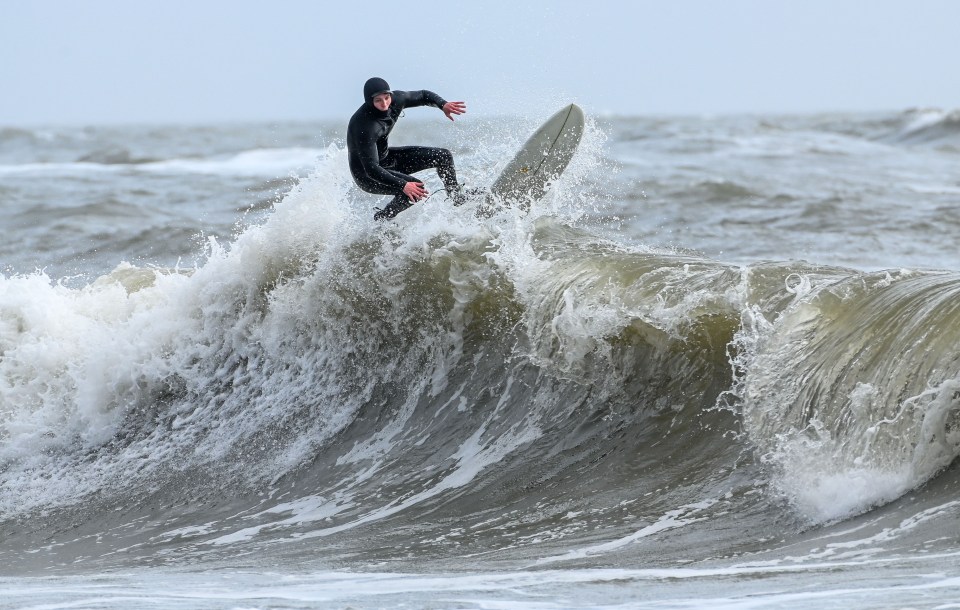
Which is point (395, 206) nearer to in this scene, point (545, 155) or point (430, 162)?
point (430, 162)

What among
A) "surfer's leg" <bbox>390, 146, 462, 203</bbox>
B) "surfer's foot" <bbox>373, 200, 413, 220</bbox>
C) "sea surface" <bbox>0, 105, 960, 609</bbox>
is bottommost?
"sea surface" <bbox>0, 105, 960, 609</bbox>

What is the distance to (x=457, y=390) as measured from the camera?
24.2ft

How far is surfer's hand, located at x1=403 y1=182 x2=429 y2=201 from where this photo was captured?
750cm

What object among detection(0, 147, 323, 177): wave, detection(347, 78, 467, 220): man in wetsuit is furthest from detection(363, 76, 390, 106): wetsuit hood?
detection(0, 147, 323, 177): wave

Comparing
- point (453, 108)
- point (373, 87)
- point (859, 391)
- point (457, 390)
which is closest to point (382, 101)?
point (373, 87)

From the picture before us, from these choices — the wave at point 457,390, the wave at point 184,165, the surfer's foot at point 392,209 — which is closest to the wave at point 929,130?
the wave at point 184,165

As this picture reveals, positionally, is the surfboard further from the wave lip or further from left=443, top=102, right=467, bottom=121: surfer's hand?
the wave lip

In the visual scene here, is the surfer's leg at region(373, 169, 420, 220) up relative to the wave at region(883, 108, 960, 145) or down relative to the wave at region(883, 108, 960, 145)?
down

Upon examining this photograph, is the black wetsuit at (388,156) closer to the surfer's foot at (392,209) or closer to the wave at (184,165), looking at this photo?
the surfer's foot at (392,209)

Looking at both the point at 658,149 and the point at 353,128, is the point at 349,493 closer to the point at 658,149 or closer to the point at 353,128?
the point at 353,128

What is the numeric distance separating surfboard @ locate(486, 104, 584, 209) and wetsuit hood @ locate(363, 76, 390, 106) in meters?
1.46

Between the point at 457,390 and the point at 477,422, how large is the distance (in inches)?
16.9

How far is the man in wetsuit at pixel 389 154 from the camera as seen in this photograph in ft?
25.3

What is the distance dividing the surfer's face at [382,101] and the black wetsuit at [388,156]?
1.3 inches
